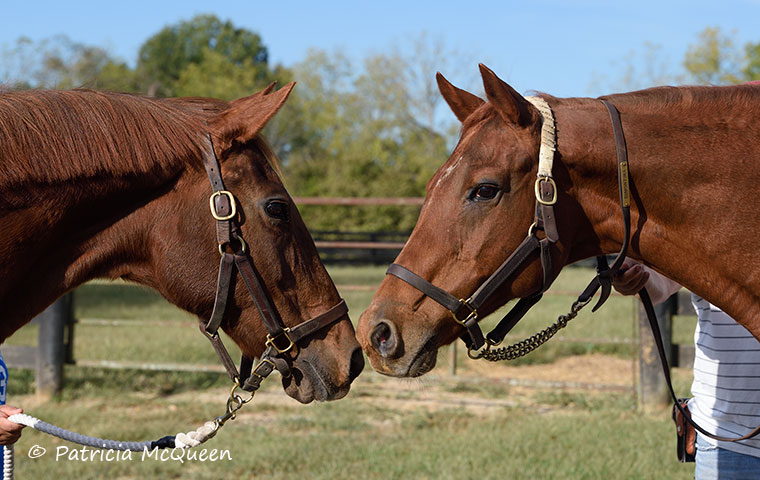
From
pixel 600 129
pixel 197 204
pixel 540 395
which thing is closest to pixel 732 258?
pixel 600 129

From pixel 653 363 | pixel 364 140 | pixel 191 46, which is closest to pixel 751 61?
pixel 364 140

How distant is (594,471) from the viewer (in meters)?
4.41

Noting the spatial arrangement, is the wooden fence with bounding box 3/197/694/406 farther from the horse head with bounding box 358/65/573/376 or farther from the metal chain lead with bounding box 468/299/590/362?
the horse head with bounding box 358/65/573/376

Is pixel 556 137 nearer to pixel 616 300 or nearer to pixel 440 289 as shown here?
pixel 440 289

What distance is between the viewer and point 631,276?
249 cm

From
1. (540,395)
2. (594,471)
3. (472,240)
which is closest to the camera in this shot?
(472,240)

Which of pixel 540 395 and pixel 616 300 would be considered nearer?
pixel 540 395

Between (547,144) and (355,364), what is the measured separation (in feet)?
3.18

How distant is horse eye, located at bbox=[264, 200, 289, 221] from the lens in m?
2.28

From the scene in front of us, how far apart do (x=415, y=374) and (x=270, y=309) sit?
0.52m

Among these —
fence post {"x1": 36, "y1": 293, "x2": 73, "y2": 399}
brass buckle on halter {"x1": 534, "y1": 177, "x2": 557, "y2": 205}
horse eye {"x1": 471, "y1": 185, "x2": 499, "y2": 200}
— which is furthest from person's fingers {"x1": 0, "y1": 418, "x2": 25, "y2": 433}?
fence post {"x1": 36, "y1": 293, "x2": 73, "y2": 399}

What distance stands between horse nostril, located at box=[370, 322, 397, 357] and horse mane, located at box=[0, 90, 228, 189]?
0.79m

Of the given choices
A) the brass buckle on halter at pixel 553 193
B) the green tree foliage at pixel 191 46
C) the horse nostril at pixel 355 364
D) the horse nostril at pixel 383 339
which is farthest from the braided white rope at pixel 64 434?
the green tree foliage at pixel 191 46

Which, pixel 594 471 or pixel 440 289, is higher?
pixel 440 289
